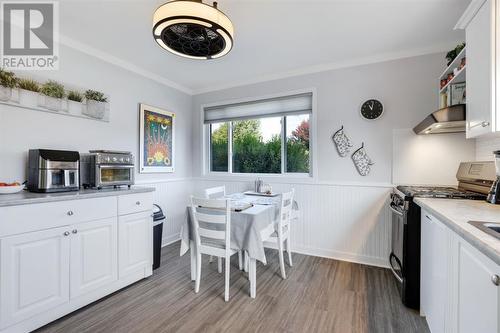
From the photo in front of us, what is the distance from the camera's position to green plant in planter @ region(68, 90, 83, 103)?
248 cm

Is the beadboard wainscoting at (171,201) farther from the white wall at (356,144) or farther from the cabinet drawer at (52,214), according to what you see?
the white wall at (356,144)

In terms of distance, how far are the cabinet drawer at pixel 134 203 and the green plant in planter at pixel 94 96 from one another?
123 cm

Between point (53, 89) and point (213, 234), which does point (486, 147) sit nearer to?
point (213, 234)

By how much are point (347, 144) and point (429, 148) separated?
2.79ft

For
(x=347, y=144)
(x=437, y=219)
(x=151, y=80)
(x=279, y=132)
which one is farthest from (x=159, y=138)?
(x=437, y=219)

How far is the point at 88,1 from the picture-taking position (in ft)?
6.38

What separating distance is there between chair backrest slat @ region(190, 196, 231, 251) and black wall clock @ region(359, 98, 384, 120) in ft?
6.76

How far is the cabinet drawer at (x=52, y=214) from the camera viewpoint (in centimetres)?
159

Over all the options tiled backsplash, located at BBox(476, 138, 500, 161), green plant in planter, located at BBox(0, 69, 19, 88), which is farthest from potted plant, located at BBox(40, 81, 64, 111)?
tiled backsplash, located at BBox(476, 138, 500, 161)

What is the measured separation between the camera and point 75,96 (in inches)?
99.3

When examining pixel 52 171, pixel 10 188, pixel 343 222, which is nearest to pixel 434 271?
pixel 343 222

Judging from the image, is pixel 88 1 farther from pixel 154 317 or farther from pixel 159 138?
pixel 154 317

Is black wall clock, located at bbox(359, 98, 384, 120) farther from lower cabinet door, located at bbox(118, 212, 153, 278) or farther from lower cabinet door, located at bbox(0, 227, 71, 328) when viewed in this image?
lower cabinet door, located at bbox(0, 227, 71, 328)

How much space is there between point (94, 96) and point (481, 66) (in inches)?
135
